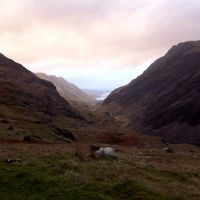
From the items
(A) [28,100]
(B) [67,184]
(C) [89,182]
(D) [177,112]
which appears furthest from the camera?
(D) [177,112]

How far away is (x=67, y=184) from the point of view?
22078 millimetres

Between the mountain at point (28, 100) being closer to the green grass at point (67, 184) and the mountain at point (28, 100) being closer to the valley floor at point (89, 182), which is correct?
the valley floor at point (89, 182)

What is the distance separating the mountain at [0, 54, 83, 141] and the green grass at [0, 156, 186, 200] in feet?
162

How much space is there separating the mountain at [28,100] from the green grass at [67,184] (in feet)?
162

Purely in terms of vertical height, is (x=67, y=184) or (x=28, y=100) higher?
(x=28, y=100)

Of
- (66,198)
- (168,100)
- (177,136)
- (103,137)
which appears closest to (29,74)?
(168,100)

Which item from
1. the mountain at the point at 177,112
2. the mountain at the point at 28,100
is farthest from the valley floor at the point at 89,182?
the mountain at the point at 177,112

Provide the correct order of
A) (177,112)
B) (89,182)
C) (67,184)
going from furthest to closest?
1. (177,112)
2. (89,182)
3. (67,184)

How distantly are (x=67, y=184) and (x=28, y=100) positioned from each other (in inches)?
4055

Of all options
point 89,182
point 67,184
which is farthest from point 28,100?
point 67,184

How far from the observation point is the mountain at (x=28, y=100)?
98.8 meters

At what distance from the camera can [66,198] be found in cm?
2019

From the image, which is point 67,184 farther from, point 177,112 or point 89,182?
point 177,112

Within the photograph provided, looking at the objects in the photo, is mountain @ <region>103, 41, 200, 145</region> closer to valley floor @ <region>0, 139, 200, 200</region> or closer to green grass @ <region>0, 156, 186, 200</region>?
valley floor @ <region>0, 139, 200, 200</region>
